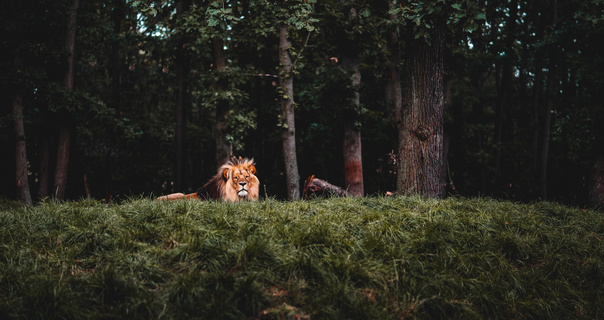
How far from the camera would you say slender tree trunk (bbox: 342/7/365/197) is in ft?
39.4

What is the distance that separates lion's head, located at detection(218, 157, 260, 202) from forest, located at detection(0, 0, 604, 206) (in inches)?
44.5

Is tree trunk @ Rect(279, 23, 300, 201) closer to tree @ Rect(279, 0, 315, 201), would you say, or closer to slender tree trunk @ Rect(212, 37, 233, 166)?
tree @ Rect(279, 0, 315, 201)

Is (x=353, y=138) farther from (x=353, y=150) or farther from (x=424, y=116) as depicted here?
(x=424, y=116)

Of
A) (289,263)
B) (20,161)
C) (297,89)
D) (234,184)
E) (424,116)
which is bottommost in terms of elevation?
(289,263)

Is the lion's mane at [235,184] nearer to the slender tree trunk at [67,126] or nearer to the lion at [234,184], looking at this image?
the lion at [234,184]

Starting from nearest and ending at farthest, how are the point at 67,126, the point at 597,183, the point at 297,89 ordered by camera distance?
the point at 597,183, the point at 67,126, the point at 297,89

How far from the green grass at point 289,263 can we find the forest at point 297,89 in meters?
1.84

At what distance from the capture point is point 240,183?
297 inches

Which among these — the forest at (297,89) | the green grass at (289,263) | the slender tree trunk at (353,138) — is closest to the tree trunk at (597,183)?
the forest at (297,89)

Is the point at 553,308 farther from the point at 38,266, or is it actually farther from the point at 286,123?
the point at 286,123

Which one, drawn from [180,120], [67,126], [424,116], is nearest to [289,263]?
[424,116]

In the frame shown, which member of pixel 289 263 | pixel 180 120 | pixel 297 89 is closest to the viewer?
pixel 289 263

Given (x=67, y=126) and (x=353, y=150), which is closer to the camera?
(x=353, y=150)

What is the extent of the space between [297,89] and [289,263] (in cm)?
1299
